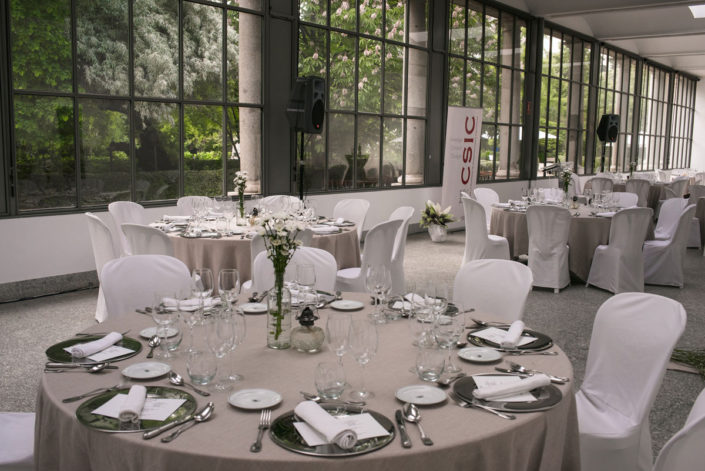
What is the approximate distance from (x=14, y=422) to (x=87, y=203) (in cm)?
459

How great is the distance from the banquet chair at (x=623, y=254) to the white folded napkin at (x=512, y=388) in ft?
16.3

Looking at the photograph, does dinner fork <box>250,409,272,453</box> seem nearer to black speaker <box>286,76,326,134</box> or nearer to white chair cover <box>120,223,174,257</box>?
white chair cover <box>120,223,174,257</box>

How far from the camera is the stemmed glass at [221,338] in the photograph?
6.96 feet

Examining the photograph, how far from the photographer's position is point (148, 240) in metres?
4.85

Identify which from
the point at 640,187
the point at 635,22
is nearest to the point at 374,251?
the point at 640,187

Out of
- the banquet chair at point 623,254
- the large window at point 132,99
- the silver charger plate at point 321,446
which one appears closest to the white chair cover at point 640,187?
the banquet chair at point 623,254

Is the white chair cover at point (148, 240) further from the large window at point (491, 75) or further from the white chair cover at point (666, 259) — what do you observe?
the large window at point (491, 75)

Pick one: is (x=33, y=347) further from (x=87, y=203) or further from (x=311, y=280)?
(x=311, y=280)

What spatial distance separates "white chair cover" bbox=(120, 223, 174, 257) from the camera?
190 inches

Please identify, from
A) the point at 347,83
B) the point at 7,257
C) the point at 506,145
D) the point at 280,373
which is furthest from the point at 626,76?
the point at 280,373

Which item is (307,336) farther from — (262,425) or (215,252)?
(215,252)

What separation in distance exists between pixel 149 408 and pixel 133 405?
0.06 metres

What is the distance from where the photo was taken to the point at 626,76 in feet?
59.2

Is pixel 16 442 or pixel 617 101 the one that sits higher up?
pixel 617 101
